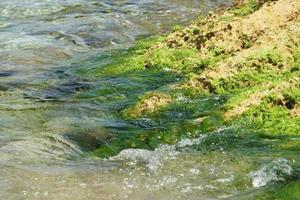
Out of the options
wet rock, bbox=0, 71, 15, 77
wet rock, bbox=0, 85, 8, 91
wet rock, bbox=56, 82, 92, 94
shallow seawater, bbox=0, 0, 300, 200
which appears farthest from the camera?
wet rock, bbox=0, 71, 15, 77

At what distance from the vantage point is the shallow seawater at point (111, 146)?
5598 millimetres

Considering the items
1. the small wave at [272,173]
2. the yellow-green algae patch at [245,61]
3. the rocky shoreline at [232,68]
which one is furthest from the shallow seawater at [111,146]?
the yellow-green algae patch at [245,61]

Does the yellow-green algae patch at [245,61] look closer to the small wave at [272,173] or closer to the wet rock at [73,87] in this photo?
the small wave at [272,173]

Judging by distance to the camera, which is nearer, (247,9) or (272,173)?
(272,173)

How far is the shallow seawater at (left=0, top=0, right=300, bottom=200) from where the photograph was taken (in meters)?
5.60

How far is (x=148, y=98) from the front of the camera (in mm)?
8648

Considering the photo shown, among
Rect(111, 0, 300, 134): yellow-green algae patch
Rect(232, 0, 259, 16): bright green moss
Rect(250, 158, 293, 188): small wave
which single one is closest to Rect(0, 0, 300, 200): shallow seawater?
Rect(250, 158, 293, 188): small wave

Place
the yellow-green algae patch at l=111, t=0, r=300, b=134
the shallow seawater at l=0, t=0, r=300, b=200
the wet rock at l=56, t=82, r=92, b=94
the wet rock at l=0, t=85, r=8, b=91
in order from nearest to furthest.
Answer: the shallow seawater at l=0, t=0, r=300, b=200, the yellow-green algae patch at l=111, t=0, r=300, b=134, the wet rock at l=56, t=82, r=92, b=94, the wet rock at l=0, t=85, r=8, b=91

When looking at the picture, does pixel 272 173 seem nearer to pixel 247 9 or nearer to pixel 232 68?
pixel 232 68

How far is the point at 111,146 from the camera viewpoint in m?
7.36

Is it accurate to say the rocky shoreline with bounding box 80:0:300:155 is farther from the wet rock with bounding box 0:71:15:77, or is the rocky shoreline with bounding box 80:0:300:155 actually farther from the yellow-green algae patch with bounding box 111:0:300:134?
the wet rock with bounding box 0:71:15:77

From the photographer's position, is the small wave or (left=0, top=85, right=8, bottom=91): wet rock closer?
the small wave

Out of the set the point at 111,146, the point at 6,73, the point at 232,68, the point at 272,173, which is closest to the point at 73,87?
the point at 6,73

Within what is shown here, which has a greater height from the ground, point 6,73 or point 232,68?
point 232,68
